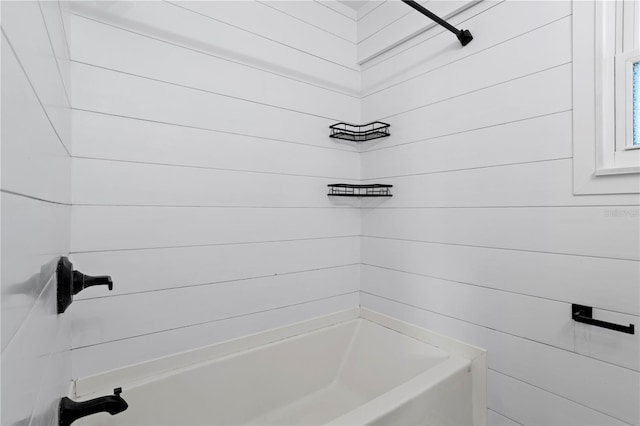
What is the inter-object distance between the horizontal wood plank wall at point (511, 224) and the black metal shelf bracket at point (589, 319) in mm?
24

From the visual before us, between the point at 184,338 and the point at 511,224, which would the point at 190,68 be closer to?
the point at 184,338

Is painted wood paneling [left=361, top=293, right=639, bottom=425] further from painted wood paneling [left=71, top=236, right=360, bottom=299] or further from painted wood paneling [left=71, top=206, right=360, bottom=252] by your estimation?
painted wood paneling [left=71, top=206, right=360, bottom=252]

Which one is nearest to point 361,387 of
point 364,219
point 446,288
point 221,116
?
point 446,288

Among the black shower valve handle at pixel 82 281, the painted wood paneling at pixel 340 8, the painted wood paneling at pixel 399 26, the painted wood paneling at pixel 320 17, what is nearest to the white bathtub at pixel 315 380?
the black shower valve handle at pixel 82 281

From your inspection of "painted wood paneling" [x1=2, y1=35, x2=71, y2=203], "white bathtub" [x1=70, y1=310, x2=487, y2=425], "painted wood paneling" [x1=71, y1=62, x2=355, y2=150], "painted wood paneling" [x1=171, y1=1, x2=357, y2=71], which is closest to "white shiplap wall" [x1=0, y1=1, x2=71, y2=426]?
"painted wood paneling" [x1=2, y1=35, x2=71, y2=203]

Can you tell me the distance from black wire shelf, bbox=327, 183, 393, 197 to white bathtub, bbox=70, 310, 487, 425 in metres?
0.79

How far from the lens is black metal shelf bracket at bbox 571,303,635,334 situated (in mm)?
990

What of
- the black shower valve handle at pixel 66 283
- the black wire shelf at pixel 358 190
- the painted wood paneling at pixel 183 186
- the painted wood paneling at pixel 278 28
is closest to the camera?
the black shower valve handle at pixel 66 283

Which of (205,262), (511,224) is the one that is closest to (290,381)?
(205,262)

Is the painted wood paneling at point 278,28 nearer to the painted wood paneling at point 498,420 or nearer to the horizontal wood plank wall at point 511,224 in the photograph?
the horizontal wood plank wall at point 511,224

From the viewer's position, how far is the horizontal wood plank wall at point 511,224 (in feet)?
3.49

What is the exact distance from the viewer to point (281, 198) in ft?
5.66

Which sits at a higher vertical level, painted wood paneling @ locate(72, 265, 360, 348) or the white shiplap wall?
the white shiplap wall

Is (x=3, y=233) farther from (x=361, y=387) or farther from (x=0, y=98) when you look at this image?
(x=361, y=387)
